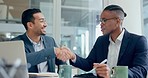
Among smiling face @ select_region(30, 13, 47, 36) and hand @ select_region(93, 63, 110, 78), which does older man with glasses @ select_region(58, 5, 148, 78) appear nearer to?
hand @ select_region(93, 63, 110, 78)

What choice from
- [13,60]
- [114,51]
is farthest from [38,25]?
[13,60]

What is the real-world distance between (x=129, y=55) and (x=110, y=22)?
14.8 inches

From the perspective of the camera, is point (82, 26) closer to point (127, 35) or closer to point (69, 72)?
point (127, 35)

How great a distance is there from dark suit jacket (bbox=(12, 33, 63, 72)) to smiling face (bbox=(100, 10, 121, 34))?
505mm

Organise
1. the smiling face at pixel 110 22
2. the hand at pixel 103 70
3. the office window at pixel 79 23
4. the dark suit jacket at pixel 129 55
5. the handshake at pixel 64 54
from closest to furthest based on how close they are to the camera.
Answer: the hand at pixel 103 70, the dark suit jacket at pixel 129 55, the handshake at pixel 64 54, the smiling face at pixel 110 22, the office window at pixel 79 23

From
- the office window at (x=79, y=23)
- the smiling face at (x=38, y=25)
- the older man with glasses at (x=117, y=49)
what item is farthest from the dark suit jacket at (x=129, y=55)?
the office window at (x=79, y=23)

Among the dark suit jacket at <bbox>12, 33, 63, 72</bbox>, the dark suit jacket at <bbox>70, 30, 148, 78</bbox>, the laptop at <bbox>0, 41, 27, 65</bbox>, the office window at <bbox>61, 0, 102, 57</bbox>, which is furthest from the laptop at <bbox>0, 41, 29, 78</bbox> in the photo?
the office window at <bbox>61, 0, 102, 57</bbox>

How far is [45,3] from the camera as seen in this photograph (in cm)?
358

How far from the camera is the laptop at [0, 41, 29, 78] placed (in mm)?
866

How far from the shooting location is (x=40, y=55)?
63.9 inches

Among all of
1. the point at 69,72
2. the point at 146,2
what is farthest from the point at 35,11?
the point at 146,2

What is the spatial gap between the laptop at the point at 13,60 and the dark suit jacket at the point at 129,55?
0.75 metres

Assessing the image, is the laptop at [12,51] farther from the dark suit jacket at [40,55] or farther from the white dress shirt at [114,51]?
the white dress shirt at [114,51]

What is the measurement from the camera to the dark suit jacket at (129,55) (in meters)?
1.56
